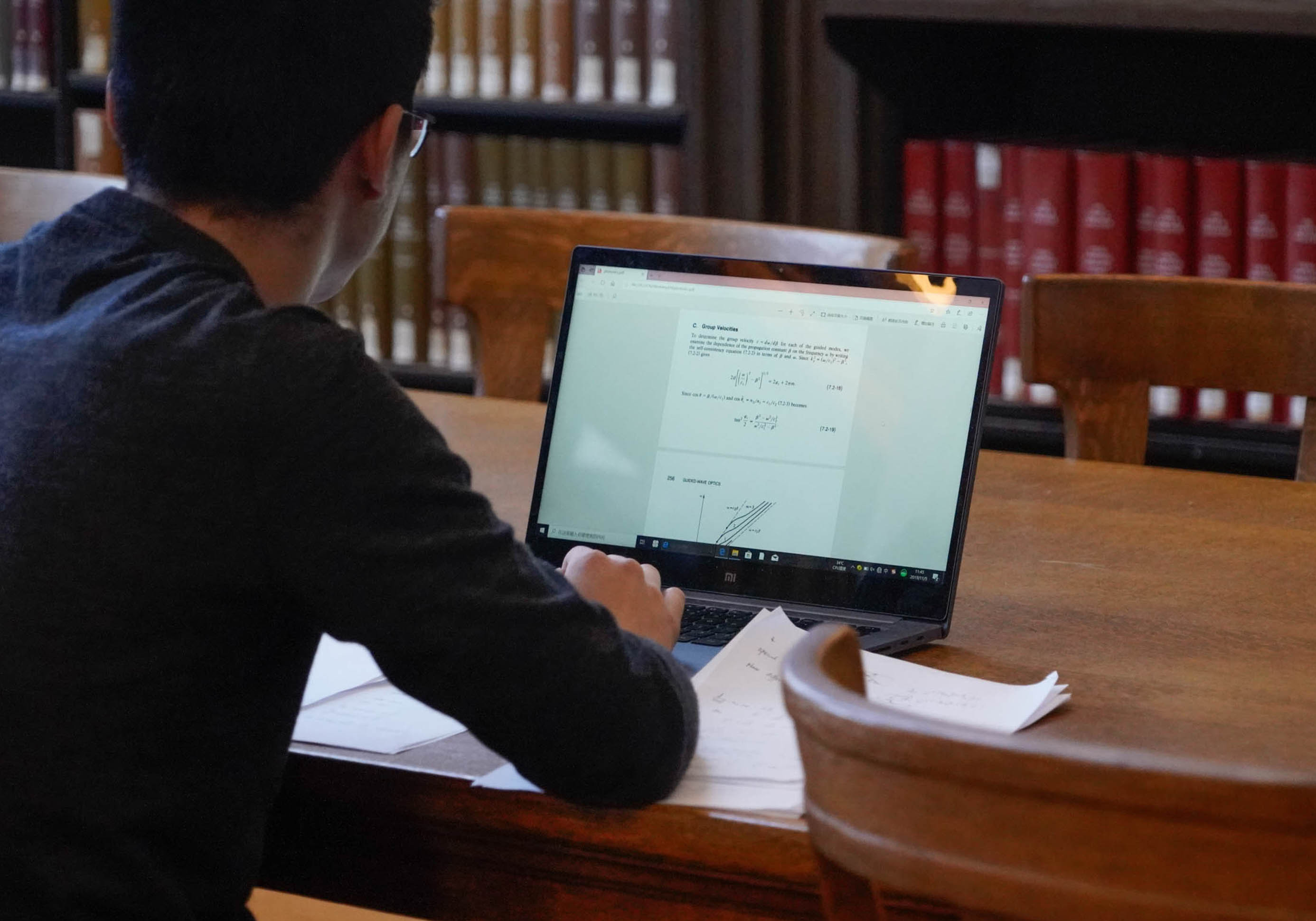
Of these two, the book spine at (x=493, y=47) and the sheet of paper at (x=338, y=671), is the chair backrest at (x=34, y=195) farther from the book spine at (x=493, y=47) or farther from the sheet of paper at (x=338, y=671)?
the sheet of paper at (x=338, y=671)

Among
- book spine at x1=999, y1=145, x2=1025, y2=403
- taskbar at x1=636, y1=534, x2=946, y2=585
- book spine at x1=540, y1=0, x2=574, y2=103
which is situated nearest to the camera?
taskbar at x1=636, y1=534, x2=946, y2=585

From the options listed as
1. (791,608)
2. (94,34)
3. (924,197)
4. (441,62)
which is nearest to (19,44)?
(94,34)

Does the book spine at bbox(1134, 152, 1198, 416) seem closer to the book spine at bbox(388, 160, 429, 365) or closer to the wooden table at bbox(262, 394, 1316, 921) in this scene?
the wooden table at bbox(262, 394, 1316, 921)

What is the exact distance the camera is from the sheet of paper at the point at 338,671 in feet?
3.01

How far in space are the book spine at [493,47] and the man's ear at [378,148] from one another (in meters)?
1.72

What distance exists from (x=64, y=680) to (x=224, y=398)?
157mm

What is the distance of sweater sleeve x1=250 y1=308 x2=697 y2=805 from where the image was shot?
69cm

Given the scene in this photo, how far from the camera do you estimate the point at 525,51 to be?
248cm

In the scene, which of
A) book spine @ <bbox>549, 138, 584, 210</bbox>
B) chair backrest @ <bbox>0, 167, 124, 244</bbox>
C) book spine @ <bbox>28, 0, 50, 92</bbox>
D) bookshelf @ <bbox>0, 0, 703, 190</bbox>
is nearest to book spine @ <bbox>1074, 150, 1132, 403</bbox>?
bookshelf @ <bbox>0, 0, 703, 190</bbox>

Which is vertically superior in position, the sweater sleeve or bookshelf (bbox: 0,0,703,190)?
bookshelf (bbox: 0,0,703,190)

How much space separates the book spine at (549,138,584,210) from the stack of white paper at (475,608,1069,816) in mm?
1600

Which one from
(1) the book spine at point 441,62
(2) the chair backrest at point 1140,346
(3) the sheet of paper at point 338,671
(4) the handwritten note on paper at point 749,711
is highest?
(1) the book spine at point 441,62

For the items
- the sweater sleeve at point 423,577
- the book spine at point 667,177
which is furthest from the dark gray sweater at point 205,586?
the book spine at point 667,177

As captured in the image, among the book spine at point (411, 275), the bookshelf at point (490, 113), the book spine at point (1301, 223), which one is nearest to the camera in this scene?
the book spine at point (1301, 223)
